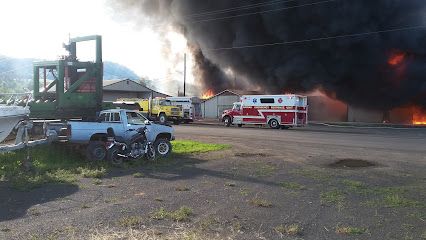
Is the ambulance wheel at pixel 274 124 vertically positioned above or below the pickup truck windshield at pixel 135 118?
below

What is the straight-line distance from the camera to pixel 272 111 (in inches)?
1330

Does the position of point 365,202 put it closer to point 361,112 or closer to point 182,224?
point 182,224

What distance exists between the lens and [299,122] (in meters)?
33.6

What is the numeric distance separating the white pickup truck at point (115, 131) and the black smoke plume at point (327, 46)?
31.5 meters

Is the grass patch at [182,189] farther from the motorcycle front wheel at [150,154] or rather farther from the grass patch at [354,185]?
the motorcycle front wheel at [150,154]

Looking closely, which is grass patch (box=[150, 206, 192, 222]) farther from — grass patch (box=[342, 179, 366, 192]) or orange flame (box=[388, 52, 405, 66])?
orange flame (box=[388, 52, 405, 66])

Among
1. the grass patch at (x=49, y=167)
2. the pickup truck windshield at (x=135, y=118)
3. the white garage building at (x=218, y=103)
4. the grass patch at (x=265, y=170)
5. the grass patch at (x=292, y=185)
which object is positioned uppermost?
the white garage building at (x=218, y=103)

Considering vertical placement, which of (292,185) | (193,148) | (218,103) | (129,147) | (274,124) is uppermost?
(218,103)

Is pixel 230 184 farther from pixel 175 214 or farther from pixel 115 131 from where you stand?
pixel 115 131

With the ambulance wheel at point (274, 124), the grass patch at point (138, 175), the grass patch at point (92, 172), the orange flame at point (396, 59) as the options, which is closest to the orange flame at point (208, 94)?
the orange flame at point (396, 59)

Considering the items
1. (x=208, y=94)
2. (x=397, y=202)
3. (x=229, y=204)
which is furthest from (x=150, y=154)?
(x=208, y=94)

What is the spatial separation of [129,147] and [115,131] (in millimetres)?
1243

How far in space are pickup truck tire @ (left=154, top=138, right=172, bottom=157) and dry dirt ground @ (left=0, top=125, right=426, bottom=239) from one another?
1607 millimetres

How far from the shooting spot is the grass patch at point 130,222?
6.21m
